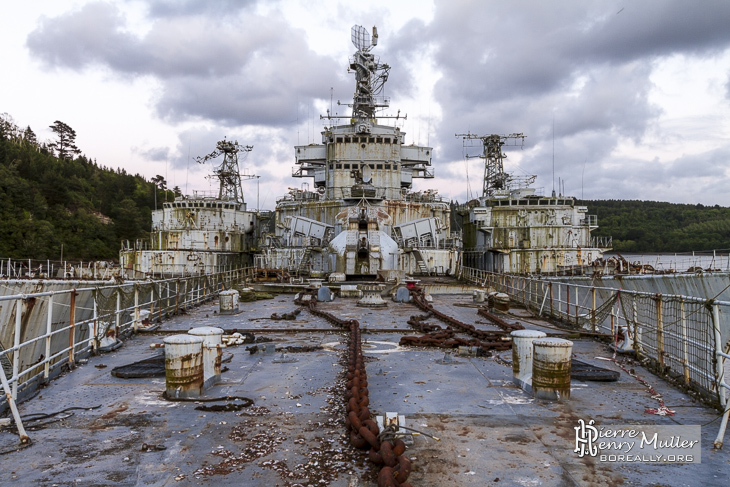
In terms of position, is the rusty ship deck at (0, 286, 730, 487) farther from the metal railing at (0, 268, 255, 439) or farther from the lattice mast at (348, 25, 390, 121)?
the lattice mast at (348, 25, 390, 121)

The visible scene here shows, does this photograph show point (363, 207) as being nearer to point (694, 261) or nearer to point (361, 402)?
point (694, 261)

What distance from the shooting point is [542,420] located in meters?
4.76

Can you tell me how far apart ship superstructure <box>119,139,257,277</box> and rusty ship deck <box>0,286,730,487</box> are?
30.9 meters

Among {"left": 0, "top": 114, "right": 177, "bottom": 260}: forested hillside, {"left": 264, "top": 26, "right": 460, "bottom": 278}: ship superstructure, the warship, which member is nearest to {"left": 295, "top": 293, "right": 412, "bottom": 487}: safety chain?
the warship

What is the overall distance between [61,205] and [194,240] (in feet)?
158

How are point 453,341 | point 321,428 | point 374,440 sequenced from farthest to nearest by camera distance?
1. point 453,341
2. point 321,428
3. point 374,440

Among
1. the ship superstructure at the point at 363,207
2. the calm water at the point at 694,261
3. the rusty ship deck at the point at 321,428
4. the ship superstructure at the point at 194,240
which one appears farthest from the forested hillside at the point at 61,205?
the rusty ship deck at the point at 321,428

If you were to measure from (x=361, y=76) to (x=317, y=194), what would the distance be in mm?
10808

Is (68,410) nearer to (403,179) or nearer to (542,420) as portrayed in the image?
(542,420)

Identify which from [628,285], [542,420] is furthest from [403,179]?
[542,420]

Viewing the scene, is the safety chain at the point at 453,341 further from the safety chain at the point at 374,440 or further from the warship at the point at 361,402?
the safety chain at the point at 374,440

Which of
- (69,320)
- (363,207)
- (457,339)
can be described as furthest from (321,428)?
(363,207)

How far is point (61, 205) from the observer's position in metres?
73.7

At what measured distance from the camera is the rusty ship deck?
357 cm
